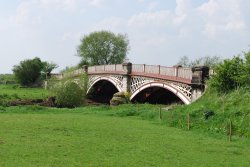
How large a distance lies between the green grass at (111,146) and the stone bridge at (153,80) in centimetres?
822

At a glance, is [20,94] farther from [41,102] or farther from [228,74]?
[228,74]

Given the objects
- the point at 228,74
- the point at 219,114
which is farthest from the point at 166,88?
the point at 219,114

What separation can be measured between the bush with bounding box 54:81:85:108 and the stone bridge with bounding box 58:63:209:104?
4805 millimetres

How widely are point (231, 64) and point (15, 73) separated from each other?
2360 inches

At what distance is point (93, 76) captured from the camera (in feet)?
173

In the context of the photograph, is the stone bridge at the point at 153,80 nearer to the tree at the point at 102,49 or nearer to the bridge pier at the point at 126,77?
the bridge pier at the point at 126,77

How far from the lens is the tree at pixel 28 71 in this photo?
77188 mm

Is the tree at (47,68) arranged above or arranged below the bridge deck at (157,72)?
above

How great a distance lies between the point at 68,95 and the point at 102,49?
46506mm

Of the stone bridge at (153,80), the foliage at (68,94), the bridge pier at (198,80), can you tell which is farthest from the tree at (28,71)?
the bridge pier at (198,80)

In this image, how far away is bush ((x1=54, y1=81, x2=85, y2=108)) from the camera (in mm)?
39281

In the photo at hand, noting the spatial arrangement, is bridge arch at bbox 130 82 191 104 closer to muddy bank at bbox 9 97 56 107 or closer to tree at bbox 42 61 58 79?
muddy bank at bbox 9 97 56 107

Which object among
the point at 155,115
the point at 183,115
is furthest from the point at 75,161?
the point at 155,115

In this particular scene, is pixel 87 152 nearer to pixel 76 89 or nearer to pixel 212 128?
pixel 212 128
